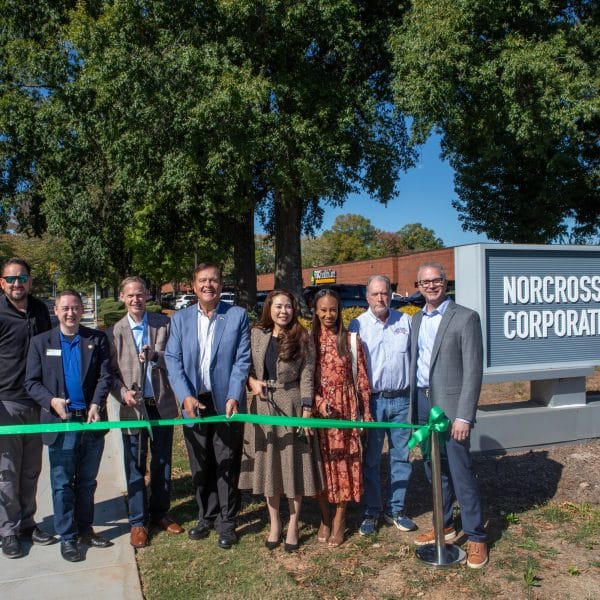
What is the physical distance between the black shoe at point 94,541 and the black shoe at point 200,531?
0.57 metres

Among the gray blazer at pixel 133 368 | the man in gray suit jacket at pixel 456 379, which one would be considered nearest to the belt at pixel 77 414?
the gray blazer at pixel 133 368

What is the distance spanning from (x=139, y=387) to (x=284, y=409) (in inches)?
42.6

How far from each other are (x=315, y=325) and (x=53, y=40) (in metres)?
15.1

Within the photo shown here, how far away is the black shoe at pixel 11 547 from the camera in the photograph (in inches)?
166

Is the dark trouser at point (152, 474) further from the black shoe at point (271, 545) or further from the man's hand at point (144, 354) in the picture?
the black shoe at point (271, 545)

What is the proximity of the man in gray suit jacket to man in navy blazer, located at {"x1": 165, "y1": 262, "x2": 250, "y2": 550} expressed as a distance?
128 cm

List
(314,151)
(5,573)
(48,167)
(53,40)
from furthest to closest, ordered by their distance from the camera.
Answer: (48,167) → (53,40) → (314,151) → (5,573)

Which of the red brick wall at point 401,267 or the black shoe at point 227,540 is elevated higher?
the red brick wall at point 401,267

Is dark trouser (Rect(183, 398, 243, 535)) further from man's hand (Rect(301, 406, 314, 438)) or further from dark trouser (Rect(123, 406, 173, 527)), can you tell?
man's hand (Rect(301, 406, 314, 438))

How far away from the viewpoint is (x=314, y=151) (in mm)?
14031

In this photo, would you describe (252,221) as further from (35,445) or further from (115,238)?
(35,445)

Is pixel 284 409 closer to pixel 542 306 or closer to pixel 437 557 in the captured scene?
pixel 437 557

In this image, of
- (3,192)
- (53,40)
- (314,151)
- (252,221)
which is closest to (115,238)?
(3,192)

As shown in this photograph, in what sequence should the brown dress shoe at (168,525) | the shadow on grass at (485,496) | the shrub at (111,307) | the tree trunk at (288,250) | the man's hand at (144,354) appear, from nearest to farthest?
1. the man's hand at (144,354)
2. the brown dress shoe at (168,525)
3. the shadow on grass at (485,496)
4. the tree trunk at (288,250)
5. the shrub at (111,307)
